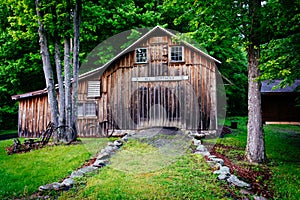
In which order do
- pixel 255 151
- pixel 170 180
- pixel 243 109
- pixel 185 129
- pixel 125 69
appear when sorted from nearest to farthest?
pixel 170 180 → pixel 255 151 → pixel 185 129 → pixel 125 69 → pixel 243 109

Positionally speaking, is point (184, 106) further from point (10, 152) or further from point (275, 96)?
point (275, 96)

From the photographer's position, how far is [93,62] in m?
22.5

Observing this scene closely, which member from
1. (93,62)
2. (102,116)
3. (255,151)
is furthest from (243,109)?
(255,151)

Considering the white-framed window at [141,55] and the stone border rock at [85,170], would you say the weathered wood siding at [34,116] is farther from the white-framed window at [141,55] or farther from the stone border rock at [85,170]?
the stone border rock at [85,170]

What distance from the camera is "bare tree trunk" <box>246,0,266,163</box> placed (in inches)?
313

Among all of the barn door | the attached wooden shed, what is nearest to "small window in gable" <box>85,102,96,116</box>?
the barn door

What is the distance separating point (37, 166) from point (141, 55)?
28.0ft

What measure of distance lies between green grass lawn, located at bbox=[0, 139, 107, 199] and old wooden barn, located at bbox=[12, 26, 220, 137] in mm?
4196

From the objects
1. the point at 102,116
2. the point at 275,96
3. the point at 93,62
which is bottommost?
the point at 102,116

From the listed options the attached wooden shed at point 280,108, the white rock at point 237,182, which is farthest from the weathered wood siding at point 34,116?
the attached wooden shed at point 280,108

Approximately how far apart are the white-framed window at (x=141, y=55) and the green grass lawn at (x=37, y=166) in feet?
19.0

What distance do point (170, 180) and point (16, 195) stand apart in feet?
11.7

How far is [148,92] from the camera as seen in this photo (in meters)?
14.1

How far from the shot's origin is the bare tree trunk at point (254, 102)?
7949 millimetres
